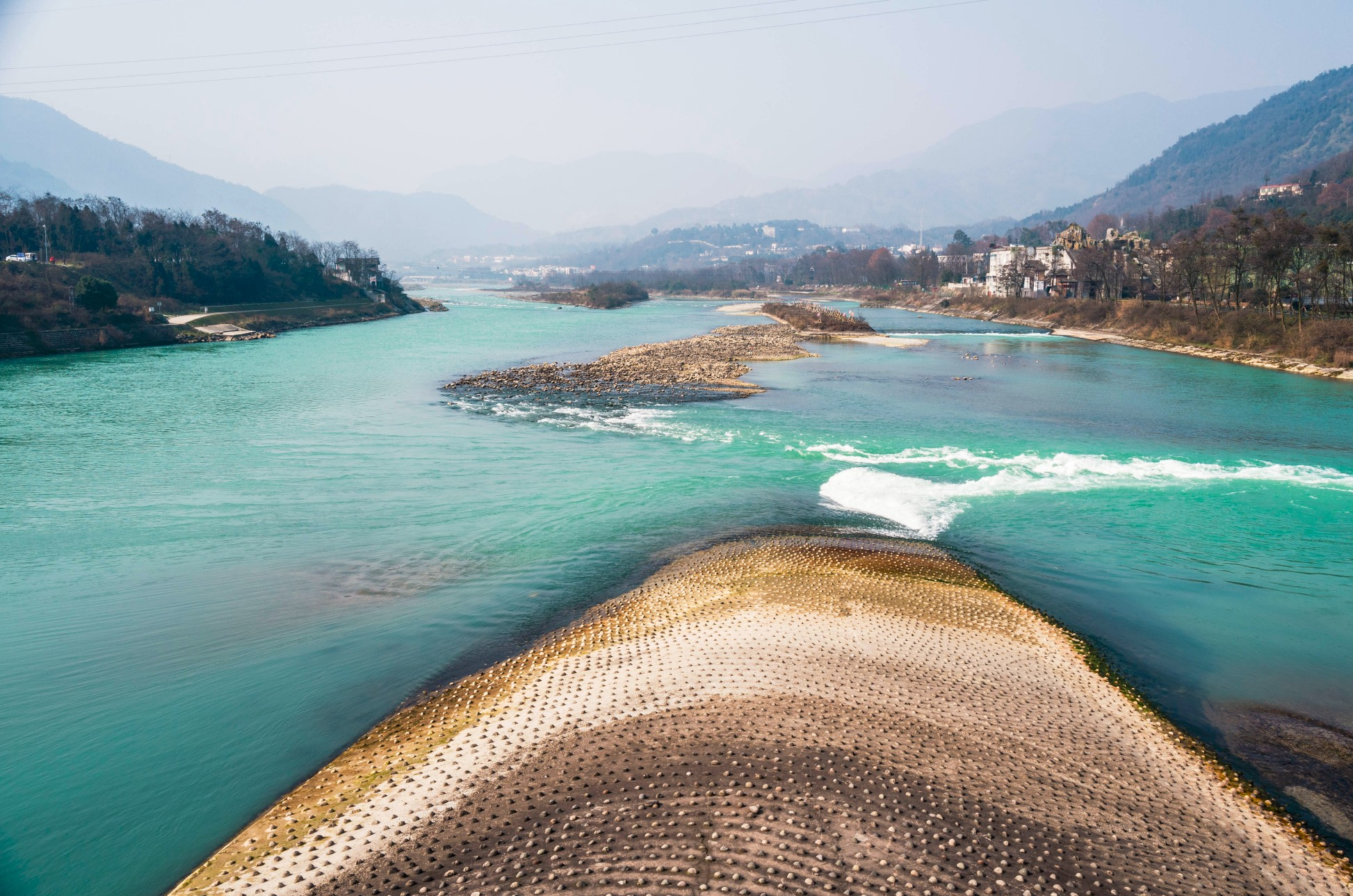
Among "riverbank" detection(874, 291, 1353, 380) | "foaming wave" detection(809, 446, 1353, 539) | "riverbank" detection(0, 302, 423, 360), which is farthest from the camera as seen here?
"riverbank" detection(0, 302, 423, 360)

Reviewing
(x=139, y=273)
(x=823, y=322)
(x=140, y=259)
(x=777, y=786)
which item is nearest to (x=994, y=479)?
(x=777, y=786)

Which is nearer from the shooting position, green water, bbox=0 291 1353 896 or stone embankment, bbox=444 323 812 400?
green water, bbox=0 291 1353 896

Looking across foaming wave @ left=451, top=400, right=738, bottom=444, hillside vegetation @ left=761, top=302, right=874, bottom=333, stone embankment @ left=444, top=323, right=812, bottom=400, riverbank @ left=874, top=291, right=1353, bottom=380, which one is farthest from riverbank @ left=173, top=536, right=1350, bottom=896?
hillside vegetation @ left=761, top=302, right=874, bottom=333

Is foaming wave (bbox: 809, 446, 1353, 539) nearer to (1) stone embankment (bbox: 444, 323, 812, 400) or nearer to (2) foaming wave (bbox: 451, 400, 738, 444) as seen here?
(2) foaming wave (bbox: 451, 400, 738, 444)

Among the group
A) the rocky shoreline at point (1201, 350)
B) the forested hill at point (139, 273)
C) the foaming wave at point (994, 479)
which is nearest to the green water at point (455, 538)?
the foaming wave at point (994, 479)

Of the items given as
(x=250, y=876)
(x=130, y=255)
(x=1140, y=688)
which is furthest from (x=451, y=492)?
(x=130, y=255)

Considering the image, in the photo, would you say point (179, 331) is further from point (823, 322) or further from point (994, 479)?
point (994, 479)

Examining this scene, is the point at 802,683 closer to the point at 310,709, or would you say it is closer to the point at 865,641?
the point at 865,641
